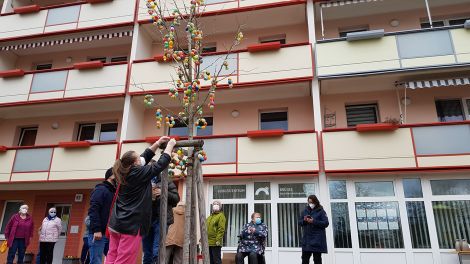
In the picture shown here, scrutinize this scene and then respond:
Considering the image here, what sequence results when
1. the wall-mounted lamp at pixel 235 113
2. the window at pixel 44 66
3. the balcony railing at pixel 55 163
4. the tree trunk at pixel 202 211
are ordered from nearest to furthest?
the tree trunk at pixel 202 211
the balcony railing at pixel 55 163
the wall-mounted lamp at pixel 235 113
the window at pixel 44 66

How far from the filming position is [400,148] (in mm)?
9516

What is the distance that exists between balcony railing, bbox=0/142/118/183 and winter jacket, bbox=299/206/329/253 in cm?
701

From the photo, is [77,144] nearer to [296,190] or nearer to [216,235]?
[216,235]

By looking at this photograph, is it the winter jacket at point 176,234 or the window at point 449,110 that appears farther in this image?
the window at point 449,110

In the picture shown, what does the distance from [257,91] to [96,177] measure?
19.4ft

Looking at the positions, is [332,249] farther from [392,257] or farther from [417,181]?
[417,181]

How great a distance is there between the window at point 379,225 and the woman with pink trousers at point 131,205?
751cm

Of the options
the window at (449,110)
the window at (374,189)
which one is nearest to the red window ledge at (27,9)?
the window at (374,189)

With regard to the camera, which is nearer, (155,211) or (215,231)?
(155,211)

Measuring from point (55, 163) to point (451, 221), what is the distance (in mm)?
11936

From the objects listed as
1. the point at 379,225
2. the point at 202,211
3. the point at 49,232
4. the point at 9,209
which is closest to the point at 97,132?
the point at 9,209

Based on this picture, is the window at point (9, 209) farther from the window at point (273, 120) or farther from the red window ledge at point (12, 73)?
the window at point (273, 120)

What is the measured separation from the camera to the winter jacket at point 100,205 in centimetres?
445

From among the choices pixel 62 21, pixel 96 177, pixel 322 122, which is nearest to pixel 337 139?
pixel 322 122
